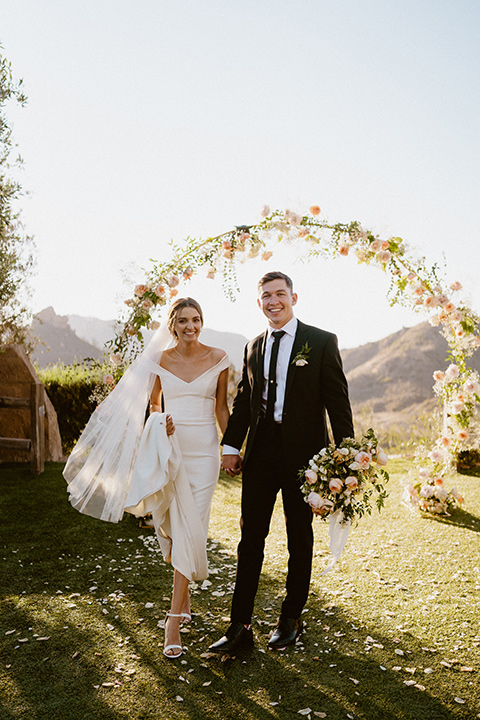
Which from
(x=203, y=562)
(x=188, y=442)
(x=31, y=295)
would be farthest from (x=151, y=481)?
(x=31, y=295)

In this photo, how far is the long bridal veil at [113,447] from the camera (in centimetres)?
409

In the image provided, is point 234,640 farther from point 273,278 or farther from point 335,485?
point 273,278

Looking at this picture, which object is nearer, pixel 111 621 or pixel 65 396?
pixel 111 621

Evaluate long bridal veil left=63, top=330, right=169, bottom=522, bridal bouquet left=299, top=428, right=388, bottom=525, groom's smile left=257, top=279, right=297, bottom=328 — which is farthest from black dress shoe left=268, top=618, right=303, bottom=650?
groom's smile left=257, top=279, right=297, bottom=328

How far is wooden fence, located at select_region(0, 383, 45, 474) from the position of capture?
8273mm

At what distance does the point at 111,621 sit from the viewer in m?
4.05

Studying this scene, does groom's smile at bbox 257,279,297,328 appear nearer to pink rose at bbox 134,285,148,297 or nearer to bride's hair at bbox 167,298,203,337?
bride's hair at bbox 167,298,203,337

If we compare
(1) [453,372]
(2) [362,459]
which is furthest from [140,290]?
(1) [453,372]

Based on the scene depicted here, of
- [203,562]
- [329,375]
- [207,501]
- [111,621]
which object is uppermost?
[329,375]

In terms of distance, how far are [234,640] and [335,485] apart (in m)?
1.24

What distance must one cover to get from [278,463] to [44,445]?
233 inches

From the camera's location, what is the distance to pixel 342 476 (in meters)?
3.39

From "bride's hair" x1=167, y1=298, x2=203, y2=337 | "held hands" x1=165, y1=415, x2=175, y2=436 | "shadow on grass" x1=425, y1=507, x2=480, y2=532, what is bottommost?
"shadow on grass" x1=425, y1=507, x2=480, y2=532

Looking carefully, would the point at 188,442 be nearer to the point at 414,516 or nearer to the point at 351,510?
the point at 351,510
